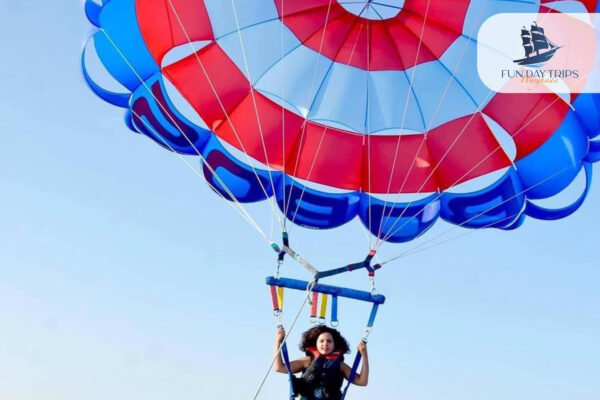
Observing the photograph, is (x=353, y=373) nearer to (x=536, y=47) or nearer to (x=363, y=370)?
(x=363, y=370)

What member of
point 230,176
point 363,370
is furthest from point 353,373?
point 230,176

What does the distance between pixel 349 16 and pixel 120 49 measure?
2107 mm

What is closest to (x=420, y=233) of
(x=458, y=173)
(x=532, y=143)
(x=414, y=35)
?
(x=458, y=173)

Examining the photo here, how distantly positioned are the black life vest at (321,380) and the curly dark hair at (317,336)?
0.40ft

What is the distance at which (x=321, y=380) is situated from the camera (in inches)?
206

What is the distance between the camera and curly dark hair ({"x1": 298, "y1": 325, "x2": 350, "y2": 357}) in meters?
5.43

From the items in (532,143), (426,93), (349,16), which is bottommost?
(532,143)

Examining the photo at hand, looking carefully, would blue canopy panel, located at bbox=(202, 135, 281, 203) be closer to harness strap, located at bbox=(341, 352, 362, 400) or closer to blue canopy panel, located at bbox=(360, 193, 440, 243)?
blue canopy panel, located at bbox=(360, 193, 440, 243)

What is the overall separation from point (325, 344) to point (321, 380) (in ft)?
0.79

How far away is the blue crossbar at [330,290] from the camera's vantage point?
217 inches

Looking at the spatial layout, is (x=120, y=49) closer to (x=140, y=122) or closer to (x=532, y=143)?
(x=140, y=122)

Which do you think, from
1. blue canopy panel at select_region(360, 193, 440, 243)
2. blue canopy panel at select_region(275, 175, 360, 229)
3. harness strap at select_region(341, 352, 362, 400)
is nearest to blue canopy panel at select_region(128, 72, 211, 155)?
A: blue canopy panel at select_region(275, 175, 360, 229)

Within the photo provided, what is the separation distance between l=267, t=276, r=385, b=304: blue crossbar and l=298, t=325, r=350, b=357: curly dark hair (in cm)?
26

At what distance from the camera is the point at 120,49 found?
676cm
